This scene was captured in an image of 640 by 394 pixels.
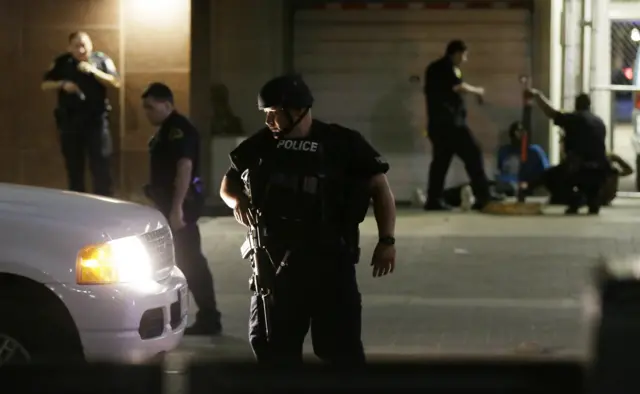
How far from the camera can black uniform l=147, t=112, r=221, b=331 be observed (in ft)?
25.9

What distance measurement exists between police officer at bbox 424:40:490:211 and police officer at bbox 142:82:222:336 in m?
6.06

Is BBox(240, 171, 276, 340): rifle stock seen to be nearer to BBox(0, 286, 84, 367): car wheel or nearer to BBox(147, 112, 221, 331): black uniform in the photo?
BBox(0, 286, 84, 367): car wheel

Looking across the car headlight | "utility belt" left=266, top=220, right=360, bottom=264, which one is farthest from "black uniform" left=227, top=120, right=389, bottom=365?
the car headlight

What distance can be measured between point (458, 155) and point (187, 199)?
640 centimetres

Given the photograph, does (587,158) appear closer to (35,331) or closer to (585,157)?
(585,157)

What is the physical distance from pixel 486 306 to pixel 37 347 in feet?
13.6

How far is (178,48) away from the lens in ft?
45.1

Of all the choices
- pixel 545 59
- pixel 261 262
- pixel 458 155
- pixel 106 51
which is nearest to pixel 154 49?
pixel 106 51

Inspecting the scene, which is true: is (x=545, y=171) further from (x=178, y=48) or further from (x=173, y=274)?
(x=173, y=274)

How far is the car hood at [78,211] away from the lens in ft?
19.9

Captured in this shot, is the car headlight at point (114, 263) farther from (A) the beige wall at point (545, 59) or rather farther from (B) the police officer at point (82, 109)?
(A) the beige wall at point (545, 59)

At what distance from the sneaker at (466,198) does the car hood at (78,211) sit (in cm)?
752

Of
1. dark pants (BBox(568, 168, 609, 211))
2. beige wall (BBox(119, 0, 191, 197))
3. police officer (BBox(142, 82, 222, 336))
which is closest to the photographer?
police officer (BBox(142, 82, 222, 336))

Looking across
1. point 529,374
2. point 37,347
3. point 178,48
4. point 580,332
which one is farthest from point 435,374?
point 178,48
